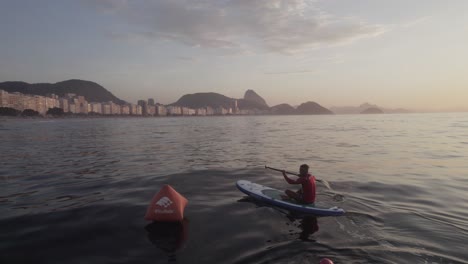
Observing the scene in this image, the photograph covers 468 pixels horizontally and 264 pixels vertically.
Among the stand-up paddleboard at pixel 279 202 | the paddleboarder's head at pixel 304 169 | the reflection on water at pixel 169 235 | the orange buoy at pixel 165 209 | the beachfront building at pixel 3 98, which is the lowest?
the reflection on water at pixel 169 235

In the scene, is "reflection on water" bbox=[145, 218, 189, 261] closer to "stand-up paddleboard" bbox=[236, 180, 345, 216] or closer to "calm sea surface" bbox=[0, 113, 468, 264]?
"calm sea surface" bbox=[0, 113, 468, 264]

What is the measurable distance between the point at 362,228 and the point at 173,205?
6393mm

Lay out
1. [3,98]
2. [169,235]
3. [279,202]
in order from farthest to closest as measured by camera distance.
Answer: [3,98]
[279,202]
[169,235]

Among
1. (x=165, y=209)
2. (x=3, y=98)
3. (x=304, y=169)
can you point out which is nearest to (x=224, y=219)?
(x=165, y=209)

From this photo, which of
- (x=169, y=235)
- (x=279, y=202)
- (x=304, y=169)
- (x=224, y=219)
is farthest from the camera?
(x=279, y=202)

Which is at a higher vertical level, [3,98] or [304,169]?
[3,98]

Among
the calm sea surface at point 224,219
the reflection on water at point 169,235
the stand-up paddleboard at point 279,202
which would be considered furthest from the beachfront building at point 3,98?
the reflection on water at point 169,235

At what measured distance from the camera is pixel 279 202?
39.9 ft

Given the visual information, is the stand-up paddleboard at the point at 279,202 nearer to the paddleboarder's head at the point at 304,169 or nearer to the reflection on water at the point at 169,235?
the paddleboarder's head at the point at 304,169

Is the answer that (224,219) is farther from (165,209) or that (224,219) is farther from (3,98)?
(3,98)

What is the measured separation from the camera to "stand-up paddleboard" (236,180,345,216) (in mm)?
11172

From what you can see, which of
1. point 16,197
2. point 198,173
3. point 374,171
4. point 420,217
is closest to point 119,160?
point 198,173

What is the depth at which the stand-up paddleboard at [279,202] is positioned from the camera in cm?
1117

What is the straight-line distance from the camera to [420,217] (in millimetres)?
11289
